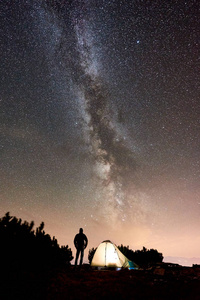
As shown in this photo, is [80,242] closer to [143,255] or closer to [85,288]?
[85,288]

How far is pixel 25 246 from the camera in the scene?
10.4m

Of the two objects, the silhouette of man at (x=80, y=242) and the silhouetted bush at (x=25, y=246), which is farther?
the silhouette of man at (x=80, y=242)

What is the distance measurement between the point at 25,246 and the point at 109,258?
5.01 metres

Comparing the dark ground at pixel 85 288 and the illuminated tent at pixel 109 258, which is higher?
the illuminated tent at pixel 109 258

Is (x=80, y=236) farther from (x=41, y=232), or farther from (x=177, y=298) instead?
(x=177, y=298)

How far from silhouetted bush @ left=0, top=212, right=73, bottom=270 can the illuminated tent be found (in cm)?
242

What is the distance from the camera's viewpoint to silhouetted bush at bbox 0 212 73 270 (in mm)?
8781

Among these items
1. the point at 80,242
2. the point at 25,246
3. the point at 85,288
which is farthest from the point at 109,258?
the point at 85,288

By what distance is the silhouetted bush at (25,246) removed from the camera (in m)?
8.78

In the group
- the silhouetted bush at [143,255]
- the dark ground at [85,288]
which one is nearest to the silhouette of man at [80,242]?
the dark ground at [85,288]

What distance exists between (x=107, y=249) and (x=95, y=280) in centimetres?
587

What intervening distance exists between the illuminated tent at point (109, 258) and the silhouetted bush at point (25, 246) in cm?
242

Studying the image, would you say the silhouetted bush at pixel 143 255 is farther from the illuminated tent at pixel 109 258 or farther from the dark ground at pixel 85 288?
the dark ground at pixel 85 288

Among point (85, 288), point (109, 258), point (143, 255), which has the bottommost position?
point (85, 288)
